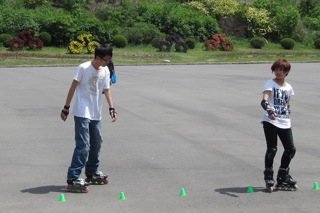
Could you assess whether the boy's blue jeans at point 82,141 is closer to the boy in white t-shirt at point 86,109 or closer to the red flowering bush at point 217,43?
the boy in white t-shirt at point 86,109

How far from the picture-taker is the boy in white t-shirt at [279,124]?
777cm

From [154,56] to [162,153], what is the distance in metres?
30.6

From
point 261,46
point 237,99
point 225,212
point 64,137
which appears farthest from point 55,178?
point 261,46

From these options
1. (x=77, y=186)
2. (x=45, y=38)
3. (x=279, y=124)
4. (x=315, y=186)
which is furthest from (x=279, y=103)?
(x=45, y=38)

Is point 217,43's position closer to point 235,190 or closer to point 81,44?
point 81,44

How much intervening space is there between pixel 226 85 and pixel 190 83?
1512 mm

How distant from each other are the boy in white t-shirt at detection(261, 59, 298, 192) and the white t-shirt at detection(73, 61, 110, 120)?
193 centimetres

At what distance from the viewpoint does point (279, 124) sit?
776 cm

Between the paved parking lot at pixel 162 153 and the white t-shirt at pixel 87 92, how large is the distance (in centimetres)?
94

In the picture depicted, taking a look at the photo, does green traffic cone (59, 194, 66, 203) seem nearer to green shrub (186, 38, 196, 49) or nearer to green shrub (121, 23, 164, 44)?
green shrub (121, 23, 164, 44)

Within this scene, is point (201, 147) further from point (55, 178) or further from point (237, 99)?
point (237, 99)

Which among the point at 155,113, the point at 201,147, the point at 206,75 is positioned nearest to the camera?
the point at 201,147

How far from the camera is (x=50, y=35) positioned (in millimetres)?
45406

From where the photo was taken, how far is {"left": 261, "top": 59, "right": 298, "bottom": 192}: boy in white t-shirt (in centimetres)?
777
